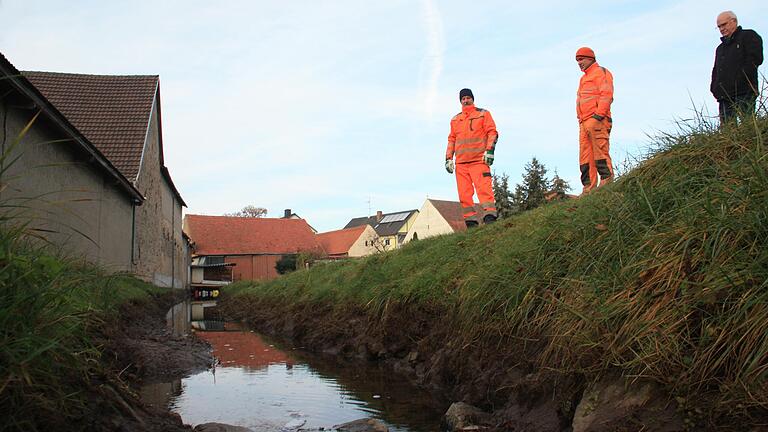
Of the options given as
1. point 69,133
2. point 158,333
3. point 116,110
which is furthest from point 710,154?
point 116,110

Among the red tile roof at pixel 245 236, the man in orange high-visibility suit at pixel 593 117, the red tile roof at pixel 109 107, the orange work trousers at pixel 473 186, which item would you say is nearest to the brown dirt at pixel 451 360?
the orange work trousers at pixel 473 186

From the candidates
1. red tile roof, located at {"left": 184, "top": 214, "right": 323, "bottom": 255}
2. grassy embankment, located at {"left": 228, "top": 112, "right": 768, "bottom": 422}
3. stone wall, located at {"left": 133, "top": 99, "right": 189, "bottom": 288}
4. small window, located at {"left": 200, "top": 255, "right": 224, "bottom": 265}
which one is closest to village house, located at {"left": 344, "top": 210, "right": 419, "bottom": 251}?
red tile roof, located at {"left": 184, "top": 214, "right": 323, "bottom": 255}

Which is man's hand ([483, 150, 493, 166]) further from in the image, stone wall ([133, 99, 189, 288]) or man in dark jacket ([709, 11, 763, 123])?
stone wall ([133, 99, 189, 288])

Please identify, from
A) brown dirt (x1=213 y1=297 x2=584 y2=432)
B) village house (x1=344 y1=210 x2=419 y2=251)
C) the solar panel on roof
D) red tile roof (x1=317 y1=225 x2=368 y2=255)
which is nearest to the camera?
brown dirt (x1=213 y1=297 x2=584 y2=432)

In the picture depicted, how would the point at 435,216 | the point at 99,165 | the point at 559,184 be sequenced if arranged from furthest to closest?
the point at 435,216, the point at 559,184, the point at 99,165

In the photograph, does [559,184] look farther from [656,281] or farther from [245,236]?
[245,236]

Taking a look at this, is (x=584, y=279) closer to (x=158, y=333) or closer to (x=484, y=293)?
(x=484, y=293)

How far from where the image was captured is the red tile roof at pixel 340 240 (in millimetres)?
72000

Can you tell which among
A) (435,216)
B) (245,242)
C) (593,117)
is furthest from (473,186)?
(245,242)

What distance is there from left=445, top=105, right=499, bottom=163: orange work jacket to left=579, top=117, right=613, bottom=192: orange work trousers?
146 cm

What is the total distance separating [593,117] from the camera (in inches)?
334

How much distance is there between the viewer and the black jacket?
6691 mm

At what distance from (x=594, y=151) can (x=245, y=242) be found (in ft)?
184

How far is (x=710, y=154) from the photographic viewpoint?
4.26m
